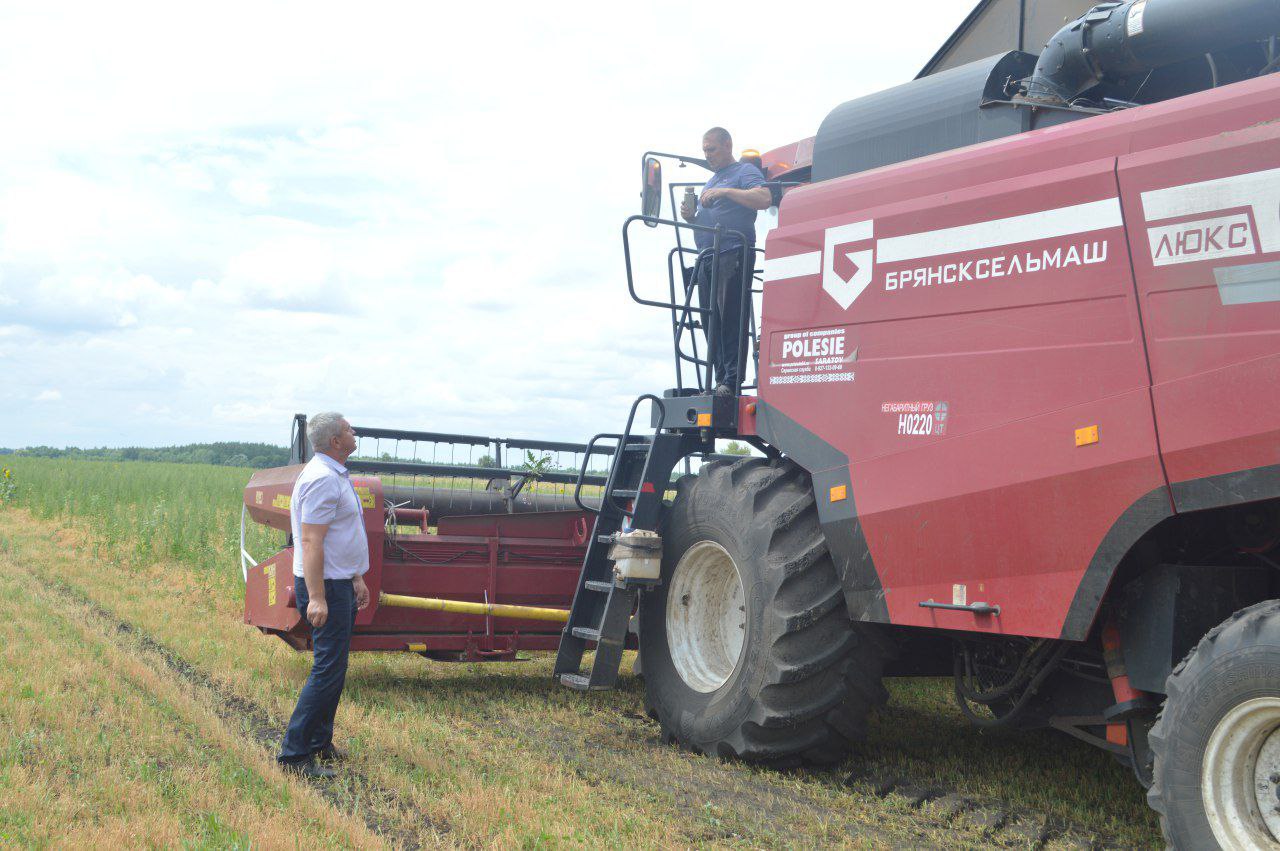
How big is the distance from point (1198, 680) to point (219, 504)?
19451 mm

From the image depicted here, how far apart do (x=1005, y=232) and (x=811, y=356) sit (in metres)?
1.22

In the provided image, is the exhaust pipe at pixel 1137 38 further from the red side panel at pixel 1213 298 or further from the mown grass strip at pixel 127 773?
the mown grass strip at pixel 127 773

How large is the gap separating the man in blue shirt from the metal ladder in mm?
507

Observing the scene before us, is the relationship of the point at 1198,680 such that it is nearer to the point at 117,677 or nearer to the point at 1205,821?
the point at 1205,821

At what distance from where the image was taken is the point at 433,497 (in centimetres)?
829

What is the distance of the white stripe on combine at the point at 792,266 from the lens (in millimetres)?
5613

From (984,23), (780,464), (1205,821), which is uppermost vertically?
(984,23)

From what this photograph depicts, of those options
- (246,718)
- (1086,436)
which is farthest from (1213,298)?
(246,718)

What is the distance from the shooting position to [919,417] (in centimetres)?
490

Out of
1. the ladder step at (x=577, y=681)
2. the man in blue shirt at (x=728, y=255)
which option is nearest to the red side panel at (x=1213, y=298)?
the man in blue shirt at (x=728, y=255)

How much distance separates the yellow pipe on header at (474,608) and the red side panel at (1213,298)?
4.19m

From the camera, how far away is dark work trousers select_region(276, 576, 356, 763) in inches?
207

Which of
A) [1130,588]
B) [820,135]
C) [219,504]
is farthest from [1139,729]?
[219,504]

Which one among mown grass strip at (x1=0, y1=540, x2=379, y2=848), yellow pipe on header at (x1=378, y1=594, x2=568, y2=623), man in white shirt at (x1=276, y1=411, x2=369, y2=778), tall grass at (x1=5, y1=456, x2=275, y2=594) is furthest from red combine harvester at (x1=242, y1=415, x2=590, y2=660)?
tall grass at (x1=5, y1=456, x2=275, y2=594)
